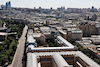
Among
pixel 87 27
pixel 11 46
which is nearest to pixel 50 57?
pixel 11 46

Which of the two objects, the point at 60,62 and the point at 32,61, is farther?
the point at 32,61

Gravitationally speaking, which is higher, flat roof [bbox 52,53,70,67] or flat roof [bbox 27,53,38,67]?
flat roof [bbox 52,53,70,67]

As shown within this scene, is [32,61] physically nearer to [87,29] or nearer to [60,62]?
[60,62]

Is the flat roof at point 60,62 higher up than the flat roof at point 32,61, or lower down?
higher up

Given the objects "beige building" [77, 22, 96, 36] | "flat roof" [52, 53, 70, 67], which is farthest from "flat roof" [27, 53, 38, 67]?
"beige building" [77, 22, 96, 36]

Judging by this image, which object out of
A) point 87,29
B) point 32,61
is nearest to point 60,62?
point 32,61

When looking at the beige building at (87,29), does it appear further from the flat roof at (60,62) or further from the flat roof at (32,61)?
the flat roof at (32,61)

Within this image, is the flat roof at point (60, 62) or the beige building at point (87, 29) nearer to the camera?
the flat roof at point (60, 62)

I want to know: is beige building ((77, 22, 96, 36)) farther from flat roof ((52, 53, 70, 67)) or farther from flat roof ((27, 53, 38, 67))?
flat roof ((27, 53, 38, 67))

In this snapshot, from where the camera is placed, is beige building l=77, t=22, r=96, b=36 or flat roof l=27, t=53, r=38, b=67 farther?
beige building l=77, t=22, r=96, b=36

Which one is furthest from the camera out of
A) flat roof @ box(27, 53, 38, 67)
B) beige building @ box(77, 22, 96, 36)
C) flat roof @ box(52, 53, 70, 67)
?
beige building @ box(77, 22, 96, 36)

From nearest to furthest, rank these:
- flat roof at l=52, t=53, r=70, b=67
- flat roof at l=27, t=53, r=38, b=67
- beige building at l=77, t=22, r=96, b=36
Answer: flat roof at l=52, t=53, r=70, b=67, flat roof at l=27, t=53, r=38, b=67, beige building at l=77, t=22, r=96, b=36

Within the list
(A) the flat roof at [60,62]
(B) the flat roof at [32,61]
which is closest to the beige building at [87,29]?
(A) the flat roof at [60,62]
